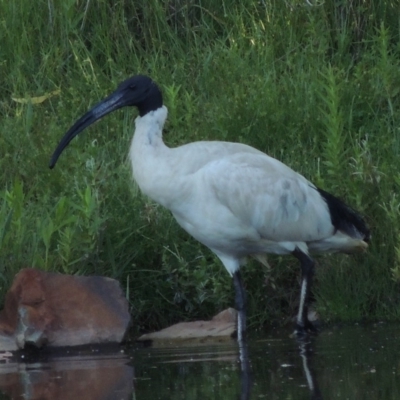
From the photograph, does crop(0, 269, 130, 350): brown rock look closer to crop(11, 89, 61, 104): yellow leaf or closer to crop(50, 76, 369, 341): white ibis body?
crop(50, 76, 369, 341): white ibis body

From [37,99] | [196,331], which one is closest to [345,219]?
[196,331]

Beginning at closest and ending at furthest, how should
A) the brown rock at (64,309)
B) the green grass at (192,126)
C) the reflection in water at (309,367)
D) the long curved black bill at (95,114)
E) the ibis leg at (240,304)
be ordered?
the reflection in water at (309,367) < the brown rock at (64,309) < the ibis leg at (240,304) < the long curved black bill at (95,114) < the green grass at (192,126)

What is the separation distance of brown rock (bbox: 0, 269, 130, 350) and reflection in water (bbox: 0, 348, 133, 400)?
0.23m

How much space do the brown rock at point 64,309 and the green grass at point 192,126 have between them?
24 centimetres

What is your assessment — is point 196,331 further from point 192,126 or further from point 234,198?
point 192,126

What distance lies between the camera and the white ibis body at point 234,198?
705 centimetres

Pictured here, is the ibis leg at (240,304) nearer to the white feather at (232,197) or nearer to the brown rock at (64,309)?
the white feather at (232,197)

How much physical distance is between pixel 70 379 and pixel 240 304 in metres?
1.50

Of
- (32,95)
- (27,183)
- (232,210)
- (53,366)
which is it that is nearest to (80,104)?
(32,95)

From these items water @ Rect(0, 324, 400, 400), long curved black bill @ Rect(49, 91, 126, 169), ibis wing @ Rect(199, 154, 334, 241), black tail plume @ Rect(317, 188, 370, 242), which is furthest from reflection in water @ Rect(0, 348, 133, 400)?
black tail plume @ Rect(317, 188, 370, 242)

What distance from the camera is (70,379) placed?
610 centimetres

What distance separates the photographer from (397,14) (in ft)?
32.9

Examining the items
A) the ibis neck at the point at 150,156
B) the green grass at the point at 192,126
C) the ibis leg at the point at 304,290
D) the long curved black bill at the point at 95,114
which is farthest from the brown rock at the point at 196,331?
the long curved black bill at the point at 95,114

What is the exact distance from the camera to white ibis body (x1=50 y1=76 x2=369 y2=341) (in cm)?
705
